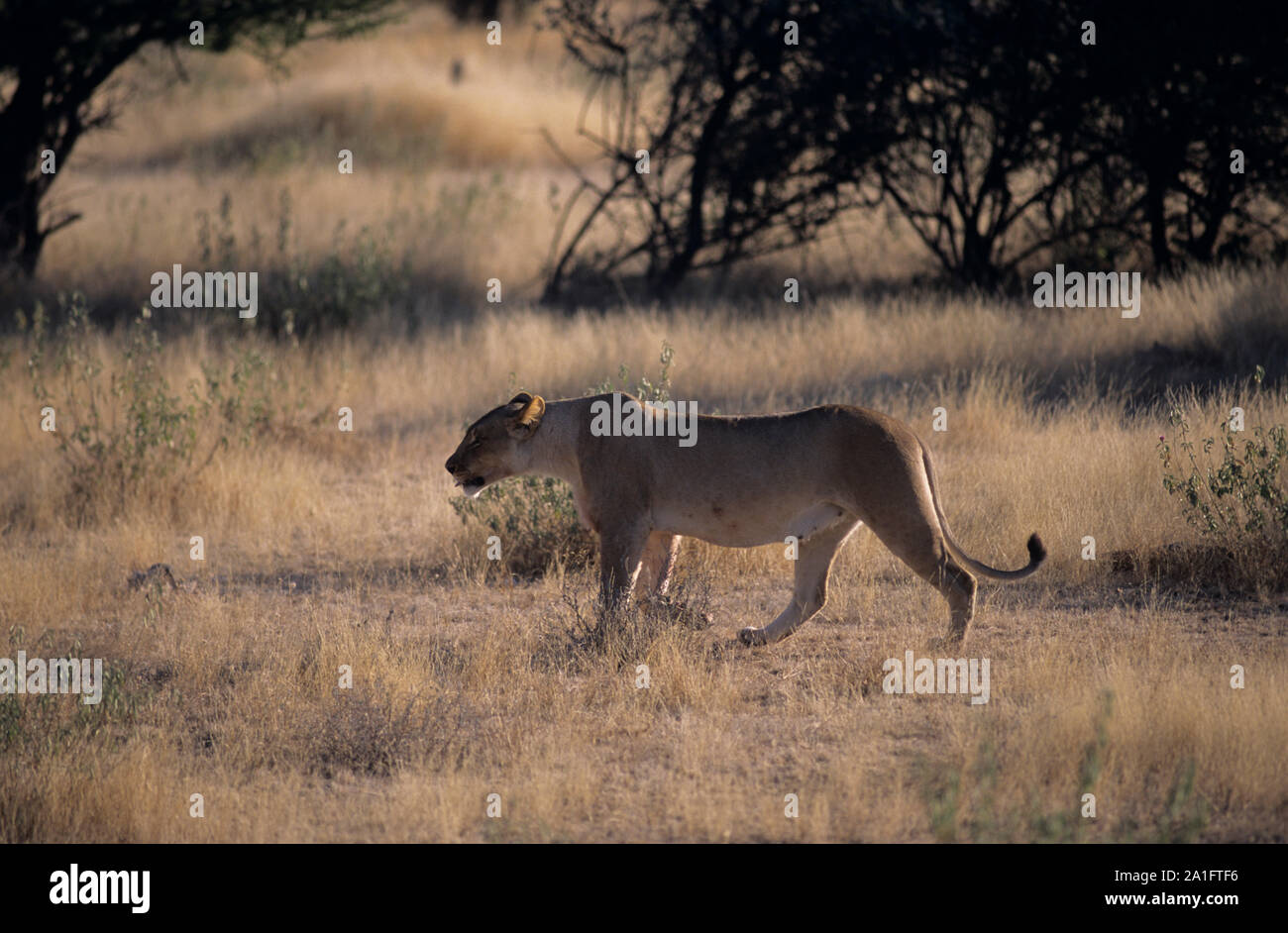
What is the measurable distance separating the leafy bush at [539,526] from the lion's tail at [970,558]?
98.3 inches

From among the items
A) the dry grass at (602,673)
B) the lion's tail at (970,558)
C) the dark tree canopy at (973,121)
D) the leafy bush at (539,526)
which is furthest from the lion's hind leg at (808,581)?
the dark tree canopy at (973,121)

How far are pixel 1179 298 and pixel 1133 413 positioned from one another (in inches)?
110

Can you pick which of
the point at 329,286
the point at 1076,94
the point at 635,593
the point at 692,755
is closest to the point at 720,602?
the point at 635,593

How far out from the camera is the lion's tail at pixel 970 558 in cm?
614

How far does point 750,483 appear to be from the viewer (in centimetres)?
646

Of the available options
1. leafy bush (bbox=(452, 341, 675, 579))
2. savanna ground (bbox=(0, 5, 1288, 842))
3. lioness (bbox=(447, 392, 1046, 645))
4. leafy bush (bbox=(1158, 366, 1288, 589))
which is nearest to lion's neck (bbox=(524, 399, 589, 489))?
lioness (bbox=(447, 392, 1046, 645))

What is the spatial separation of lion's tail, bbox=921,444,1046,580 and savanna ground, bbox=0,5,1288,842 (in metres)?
0.53

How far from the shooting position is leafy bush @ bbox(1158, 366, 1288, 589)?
24.7ft

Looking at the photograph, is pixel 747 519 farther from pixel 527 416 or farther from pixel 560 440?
pixel 527 416

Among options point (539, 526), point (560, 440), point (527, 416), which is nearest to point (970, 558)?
point (560, 440)

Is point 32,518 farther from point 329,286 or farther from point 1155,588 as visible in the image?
point 1155,588

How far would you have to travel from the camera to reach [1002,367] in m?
11.9

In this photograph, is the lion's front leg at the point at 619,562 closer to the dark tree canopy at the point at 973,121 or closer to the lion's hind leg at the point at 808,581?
the lion's hind leg at the point at 808,581

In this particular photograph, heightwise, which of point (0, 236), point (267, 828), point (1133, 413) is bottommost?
point (267, 828)
